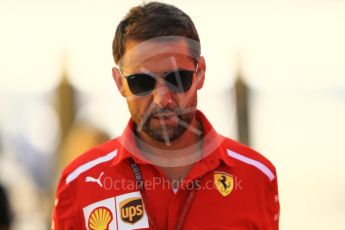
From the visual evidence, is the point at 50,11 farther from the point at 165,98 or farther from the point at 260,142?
the point at 165,98

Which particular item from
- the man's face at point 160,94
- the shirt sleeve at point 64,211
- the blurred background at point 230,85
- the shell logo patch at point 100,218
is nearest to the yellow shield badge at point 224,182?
the man's face at point 160,94

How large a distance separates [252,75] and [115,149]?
17.2 feet

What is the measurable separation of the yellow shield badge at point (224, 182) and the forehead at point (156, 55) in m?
0.53

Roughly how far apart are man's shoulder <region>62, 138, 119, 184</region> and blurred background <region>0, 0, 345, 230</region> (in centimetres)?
434

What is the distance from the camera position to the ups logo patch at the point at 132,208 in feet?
14.0

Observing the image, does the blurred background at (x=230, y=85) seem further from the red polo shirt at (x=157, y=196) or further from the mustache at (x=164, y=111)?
the mustache at (x=164, y=111)

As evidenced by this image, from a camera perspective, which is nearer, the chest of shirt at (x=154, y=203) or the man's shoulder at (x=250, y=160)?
the chest of shirt at (x=154, y=203)

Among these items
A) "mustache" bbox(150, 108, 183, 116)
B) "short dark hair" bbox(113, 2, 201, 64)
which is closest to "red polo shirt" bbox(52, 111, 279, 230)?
"mustache" bbox(150, 108, 183, 116)

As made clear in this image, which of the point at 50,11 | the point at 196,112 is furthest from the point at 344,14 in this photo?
the point at 196,112

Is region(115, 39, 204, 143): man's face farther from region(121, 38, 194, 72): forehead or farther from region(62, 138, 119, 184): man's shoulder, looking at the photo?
region(62, 138, 119, 184): man's shoulder

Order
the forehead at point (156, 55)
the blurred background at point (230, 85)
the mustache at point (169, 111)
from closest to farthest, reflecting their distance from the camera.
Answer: the mustache at point (169, 111) → the forehead at point (156, 55) → the blurred background at point (230, 85)

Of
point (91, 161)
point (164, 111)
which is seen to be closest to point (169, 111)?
point (164, 111)

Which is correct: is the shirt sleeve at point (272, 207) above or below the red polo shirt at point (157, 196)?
below

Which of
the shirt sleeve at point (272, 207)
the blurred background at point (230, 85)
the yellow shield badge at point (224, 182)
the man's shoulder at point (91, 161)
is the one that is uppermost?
the man's shoulder at point (91, 161)
